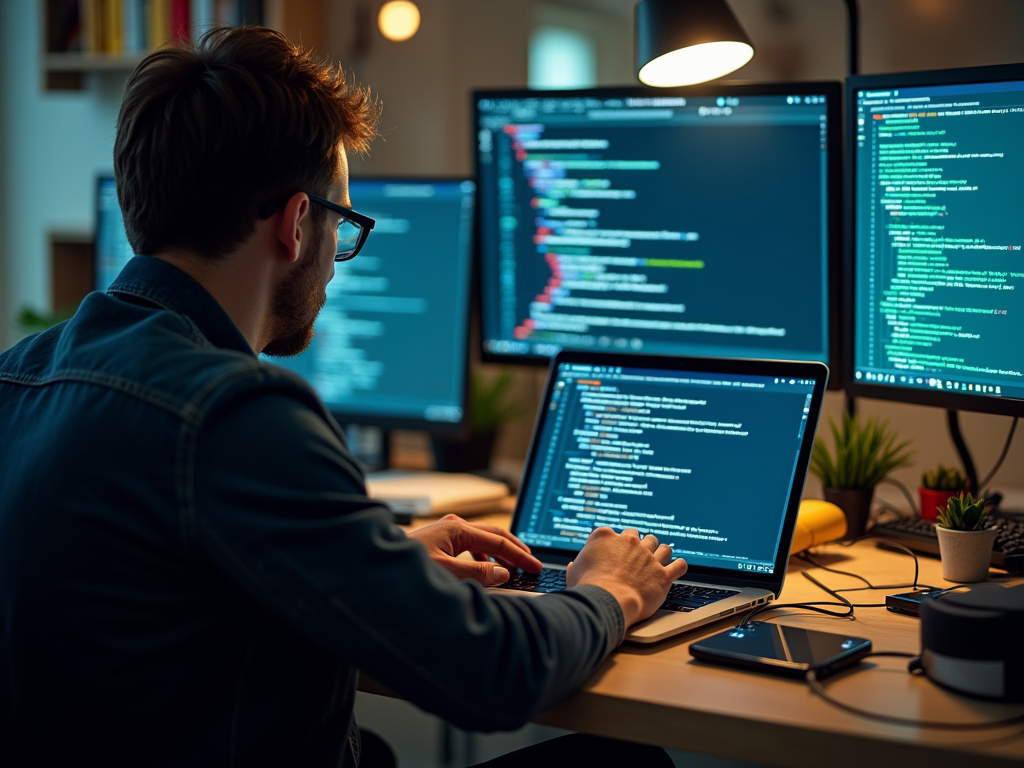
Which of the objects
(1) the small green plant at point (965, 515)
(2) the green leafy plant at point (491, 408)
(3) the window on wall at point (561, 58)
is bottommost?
(1) the small green plant at point (965, 515)

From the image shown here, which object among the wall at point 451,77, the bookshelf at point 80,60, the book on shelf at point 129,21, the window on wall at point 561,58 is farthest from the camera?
the book on shelf at point 129,21

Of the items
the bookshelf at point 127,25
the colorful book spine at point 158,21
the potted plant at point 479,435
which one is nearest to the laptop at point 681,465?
the potted plant at point 479,435

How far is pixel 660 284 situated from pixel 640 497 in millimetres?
430

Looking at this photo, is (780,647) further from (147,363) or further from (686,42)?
(686,42)

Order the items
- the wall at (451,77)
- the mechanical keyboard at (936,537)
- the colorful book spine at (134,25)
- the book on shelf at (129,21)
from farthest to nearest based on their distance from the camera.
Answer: the colorful book spine at (134,25) < the book on shelf at (129,21) < the wall at (451,77) < the mechanical keyboard at (936,537)

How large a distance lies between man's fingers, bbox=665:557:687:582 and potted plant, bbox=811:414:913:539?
1.50ft

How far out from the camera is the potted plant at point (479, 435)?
74.3 inches

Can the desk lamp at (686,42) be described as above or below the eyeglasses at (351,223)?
above

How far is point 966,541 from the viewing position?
47.7 inches

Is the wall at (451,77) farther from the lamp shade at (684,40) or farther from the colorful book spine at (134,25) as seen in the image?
the lamp shade at (684,40)

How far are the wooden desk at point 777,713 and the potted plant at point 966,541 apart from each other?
225 millimetres

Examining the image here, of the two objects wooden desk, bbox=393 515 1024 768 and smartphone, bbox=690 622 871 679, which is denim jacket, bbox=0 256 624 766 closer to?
wooden desk, bbox=393 515 1024 768

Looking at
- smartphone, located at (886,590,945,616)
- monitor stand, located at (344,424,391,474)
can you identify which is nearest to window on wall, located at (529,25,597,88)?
monitor stand, located at (344,424,391,474)

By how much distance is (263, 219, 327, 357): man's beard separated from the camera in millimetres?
1036
